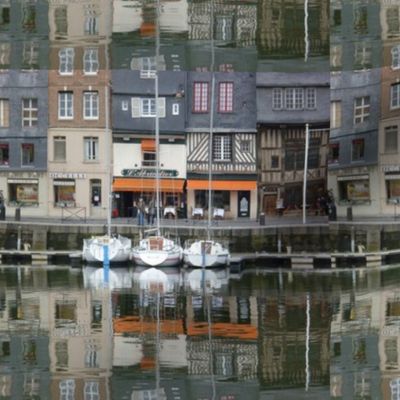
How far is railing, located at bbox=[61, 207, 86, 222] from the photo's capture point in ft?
141

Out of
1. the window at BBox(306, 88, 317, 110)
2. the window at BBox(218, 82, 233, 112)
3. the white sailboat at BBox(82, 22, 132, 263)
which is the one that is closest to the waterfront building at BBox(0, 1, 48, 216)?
the white sailboat at BBox(82, 22, 132, 263)

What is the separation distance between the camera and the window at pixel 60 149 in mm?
44062

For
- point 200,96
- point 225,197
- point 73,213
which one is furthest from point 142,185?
point 200,96

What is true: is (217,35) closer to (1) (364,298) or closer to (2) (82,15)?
(2) (82,15)

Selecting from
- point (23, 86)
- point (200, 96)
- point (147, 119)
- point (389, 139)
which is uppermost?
point (23, 86)

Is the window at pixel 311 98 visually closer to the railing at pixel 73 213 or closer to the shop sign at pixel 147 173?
the shop sign at pixel 147 173

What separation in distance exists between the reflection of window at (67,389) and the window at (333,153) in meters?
21.7

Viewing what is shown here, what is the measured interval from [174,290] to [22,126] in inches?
469

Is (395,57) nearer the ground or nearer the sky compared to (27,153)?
nearer the sky

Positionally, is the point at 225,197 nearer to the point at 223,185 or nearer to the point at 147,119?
the point at 223,185

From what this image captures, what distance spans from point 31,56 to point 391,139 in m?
11.4

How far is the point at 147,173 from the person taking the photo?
142 feet

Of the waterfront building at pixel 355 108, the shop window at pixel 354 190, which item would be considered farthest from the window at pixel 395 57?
the shop window at pixel 354 190

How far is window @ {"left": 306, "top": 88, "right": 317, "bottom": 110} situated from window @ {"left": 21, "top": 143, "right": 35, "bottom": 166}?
8.52m
